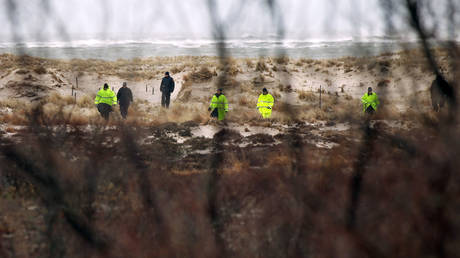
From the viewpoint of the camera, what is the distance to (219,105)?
1480 cm

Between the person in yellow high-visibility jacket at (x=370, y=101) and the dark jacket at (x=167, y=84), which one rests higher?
the dark jacket at (x=167, y=84)

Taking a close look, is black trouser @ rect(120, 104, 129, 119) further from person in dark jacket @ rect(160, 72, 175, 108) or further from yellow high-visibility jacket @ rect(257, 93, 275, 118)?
yellow high-visibility jacket @ rect(257, 93, 275, 118)

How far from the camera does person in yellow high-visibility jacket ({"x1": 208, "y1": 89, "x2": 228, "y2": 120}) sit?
1465 centimetres

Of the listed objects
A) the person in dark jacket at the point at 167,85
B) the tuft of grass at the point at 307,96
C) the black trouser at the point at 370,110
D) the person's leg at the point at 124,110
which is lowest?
the person's leg at the point at 124,110

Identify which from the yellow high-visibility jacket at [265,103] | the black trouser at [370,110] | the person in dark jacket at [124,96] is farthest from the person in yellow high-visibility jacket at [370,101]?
the person in dark jacket at [124,96]

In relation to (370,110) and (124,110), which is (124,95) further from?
(370,110)

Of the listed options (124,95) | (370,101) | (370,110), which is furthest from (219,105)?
(370,110)

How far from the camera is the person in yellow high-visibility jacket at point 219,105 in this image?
1465 cm

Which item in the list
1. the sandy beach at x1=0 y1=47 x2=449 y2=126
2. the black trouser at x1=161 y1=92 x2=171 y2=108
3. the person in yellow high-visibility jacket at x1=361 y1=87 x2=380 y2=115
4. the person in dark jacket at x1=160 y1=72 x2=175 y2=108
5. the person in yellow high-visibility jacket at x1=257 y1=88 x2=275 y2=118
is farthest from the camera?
the sandy beach at x1=0 y1=47 x2=449 y2=126

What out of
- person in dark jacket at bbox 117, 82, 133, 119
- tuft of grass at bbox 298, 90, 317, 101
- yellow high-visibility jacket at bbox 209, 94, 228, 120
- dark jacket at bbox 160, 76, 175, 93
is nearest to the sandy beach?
tuft of grass at bbox 298, 90, 317, 101

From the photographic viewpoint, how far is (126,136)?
1136 cm

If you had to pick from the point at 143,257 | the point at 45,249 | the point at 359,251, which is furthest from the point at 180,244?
the point at 359,251

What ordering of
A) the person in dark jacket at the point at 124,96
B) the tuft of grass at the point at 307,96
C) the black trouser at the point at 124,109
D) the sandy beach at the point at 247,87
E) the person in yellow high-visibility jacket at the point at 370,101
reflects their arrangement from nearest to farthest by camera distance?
1. the person in dark jacket at the point at 124,96
2. the black trouser at the point at 124,109
3. the person in yellow high-visibility jacket at the point at 370,101
4. the sandy beach at the point at 247,87
5. the tuft of grass at the point at 307,96

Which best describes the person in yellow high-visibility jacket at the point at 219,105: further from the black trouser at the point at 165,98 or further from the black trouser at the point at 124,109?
the black trouser at the point at 165,98
